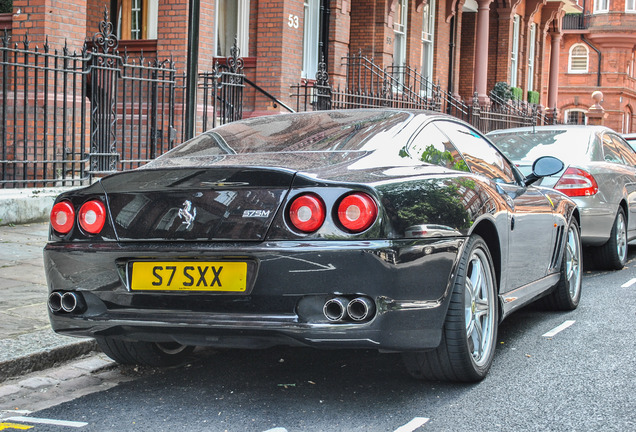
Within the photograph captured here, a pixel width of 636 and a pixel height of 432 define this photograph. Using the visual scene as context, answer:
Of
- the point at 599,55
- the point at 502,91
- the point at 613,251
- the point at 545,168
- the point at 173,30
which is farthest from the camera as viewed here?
the point at 599,55

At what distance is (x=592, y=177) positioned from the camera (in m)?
8.62

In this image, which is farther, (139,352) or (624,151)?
(624,151)

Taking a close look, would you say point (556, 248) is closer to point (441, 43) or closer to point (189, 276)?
point (189, 276)

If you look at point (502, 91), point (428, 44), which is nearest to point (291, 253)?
point (428, 44)

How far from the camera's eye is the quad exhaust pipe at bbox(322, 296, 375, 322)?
12.7 feet


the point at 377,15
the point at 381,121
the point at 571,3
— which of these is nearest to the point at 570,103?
the point at 571,3

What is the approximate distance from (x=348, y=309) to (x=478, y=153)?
2073mm

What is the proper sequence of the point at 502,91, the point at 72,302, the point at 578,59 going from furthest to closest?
the point at 578,59 → the point at 502,91 → the point at 72,302

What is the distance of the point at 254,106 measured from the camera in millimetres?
15703

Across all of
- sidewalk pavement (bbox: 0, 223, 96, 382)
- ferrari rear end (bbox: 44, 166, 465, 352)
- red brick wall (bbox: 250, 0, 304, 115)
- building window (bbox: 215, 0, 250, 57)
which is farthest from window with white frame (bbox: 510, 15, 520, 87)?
ferrari rear end (bbox: 44, 166, 465, 352)

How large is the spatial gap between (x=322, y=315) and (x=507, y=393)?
119cm

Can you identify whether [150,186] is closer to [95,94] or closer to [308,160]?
[308,160]

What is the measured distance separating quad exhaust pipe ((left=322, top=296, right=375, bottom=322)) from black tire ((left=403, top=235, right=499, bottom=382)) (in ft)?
1.97

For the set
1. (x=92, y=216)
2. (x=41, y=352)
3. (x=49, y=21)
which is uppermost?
(x=49, y=21)
